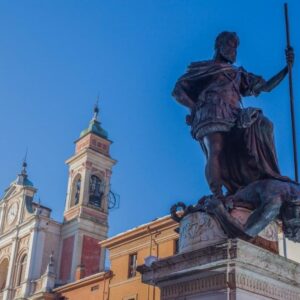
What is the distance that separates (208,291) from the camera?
3.59 metres

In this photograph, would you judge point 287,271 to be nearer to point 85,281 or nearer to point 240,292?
point 240,292

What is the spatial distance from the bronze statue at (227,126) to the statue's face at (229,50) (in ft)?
0.28

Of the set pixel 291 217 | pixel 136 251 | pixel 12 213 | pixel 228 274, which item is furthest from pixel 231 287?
pixel 12 213

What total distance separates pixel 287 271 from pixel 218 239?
51 centimetres

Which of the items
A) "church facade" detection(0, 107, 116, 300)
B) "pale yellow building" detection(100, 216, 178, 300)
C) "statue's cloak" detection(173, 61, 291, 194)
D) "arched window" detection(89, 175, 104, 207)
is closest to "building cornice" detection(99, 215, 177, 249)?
"pale yellow building" detection(100, 216, 178, 300)

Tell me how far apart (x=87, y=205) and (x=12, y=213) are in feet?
22.8

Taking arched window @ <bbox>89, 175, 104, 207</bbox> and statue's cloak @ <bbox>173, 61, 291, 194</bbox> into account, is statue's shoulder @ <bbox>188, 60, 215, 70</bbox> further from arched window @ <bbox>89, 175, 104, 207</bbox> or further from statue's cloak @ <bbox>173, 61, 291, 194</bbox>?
arched window @ <bbox>89, 175, 104, 207</bbox>

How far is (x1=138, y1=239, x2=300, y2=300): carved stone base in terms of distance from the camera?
3486 millimetres

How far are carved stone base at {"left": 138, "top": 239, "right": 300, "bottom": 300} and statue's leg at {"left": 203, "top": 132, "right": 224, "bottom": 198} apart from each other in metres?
0.73

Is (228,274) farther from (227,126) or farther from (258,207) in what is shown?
(227,126)

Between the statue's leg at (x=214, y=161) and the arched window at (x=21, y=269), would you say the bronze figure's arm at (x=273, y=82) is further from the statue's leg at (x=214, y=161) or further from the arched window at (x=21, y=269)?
the arched window at (x=21, y=269)

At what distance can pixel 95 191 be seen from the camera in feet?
144

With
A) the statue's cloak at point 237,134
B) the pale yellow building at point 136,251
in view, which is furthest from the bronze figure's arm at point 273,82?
the pale yellow building at point 136,251

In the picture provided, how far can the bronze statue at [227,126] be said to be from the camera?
4312 millimetres
